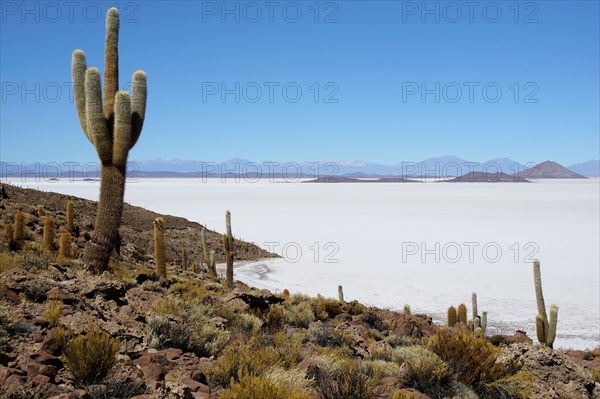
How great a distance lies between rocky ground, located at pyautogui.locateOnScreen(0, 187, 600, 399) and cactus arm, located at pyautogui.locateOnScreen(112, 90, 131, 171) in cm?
320

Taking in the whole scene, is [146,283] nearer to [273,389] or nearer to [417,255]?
[273,389]

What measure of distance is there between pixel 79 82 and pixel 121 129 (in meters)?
2.57

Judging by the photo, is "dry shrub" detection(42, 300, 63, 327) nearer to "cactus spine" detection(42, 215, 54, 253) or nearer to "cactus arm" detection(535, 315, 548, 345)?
"cactus spine" detection(42, 215, 54, 253)

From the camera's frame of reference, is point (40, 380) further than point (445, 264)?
No

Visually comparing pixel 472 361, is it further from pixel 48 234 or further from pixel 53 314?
pixel 48 234

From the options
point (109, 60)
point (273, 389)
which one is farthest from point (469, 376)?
point (109, 60)

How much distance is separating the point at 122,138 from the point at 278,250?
28323 millimetres

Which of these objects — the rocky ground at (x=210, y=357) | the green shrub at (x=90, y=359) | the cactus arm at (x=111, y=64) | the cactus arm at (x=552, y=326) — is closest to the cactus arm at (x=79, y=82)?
the cactus arm at (x=111, y=64)

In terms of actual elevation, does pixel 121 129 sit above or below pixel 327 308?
above

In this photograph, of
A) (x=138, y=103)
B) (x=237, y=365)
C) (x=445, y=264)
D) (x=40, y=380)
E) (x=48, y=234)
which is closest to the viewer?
(x=40, y=380)

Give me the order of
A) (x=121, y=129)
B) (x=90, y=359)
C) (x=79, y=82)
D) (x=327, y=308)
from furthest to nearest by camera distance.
Answer: (x=327, y=308) < (x=79, y=82) < (x=121, y=129) < (x=90, y=359)

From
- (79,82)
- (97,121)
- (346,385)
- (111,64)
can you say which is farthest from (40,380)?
(79,82)

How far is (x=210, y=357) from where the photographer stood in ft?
21.0

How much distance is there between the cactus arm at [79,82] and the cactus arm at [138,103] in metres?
1.23
